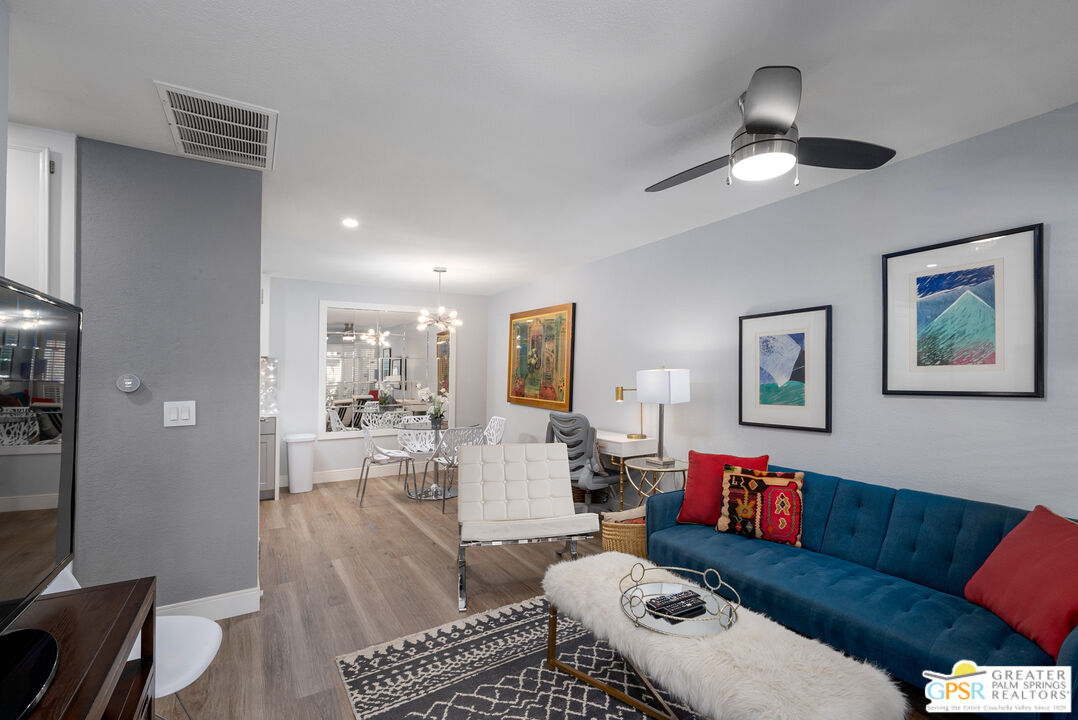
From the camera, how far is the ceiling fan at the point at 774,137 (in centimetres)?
159

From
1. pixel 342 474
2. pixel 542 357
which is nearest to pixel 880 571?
pixel 542 357

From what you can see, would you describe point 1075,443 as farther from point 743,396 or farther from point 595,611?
point 595,611

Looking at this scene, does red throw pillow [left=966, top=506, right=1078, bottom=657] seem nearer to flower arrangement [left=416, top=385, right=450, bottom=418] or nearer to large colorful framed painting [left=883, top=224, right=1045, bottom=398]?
large colorful framed painting [left=883, top=224, right=1045, bottom=398]

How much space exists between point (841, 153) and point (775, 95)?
499mm

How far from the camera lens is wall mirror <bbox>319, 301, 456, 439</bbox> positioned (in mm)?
6152

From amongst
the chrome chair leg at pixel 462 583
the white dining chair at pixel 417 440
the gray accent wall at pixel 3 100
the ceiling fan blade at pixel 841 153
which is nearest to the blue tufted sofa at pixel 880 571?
the chrome chair leg at pixel 462 583

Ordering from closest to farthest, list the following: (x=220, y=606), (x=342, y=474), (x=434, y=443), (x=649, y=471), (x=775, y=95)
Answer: (x=775, y=95) → (x=220, y=606) → (x=649, y=471) → (x=434, y=443) → (x=342, y=474)

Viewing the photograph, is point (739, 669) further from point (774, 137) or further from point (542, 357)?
point (542, 357)

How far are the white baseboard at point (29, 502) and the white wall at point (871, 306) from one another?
3.31 meters

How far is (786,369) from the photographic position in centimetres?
315

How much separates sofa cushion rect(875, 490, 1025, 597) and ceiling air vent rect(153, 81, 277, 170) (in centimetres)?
354

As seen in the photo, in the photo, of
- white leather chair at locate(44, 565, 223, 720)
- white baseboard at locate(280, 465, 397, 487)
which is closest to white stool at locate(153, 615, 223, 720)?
white leather chair at locate(44, 565, 223, 720)

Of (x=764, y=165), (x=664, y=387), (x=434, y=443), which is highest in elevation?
(x=764, y=165)

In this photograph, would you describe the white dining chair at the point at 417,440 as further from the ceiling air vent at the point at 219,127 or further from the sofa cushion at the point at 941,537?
the sofa cushion at the point at 941,537
